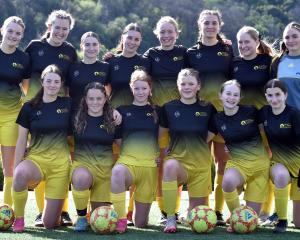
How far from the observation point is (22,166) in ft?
21.3

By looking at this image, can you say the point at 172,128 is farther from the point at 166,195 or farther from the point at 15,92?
the point at 15,92

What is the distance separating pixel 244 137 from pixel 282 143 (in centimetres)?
41

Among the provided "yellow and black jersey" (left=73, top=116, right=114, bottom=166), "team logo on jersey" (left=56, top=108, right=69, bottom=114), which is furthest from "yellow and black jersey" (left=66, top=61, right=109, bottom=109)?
"yellow and black jersey" (left=73, top=116, right=114, bottom=166)

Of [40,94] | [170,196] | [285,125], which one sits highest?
[40,94]

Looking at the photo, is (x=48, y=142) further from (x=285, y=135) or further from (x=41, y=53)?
(x=285, y=135)

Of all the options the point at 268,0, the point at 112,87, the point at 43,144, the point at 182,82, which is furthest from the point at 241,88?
the point at 268,0

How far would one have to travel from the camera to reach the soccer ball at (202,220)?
6.25 m

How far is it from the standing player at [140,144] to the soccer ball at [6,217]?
3.96 feet

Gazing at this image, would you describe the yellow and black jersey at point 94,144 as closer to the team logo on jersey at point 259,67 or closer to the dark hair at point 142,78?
the dark hair at point 142,78

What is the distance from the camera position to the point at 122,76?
23.7 feet

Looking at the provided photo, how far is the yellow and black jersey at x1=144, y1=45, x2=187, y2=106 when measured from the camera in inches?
287

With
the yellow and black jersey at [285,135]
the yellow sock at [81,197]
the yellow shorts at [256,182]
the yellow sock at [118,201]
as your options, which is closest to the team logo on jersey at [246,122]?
the yellow and black jersey at [285,135]

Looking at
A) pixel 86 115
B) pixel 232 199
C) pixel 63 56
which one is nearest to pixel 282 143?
pixel 232 199

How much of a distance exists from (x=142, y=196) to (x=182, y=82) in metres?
1.29
